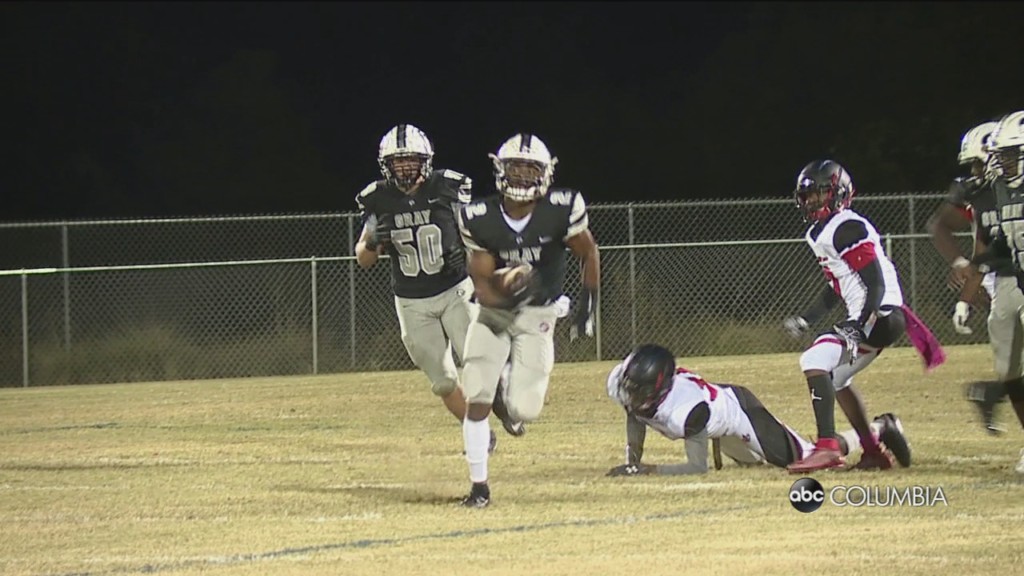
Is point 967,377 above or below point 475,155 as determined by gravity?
below

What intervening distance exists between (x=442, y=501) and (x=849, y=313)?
2.67 m

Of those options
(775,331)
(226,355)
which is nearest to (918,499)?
(775,331)

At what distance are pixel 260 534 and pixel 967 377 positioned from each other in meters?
9.60

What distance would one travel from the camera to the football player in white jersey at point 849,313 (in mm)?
9586

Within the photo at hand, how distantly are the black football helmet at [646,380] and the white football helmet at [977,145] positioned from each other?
2.74 meters

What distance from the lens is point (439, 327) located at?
35.0 ft

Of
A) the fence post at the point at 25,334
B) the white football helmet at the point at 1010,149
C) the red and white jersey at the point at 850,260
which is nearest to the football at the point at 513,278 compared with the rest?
the red and white jersey at the point at 850,260

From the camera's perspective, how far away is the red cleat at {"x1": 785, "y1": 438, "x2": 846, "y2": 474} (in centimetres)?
961

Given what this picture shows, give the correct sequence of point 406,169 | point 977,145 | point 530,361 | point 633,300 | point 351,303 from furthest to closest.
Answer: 1. point 633,300
2. point 351,303
3. point 977,145
4. point 406,169
5. point 530,361

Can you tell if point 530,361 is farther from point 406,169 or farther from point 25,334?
point 25,334

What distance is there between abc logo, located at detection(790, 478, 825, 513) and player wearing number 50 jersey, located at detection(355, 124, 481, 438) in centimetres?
248

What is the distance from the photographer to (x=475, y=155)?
1345 inches

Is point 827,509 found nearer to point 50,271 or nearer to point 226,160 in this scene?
point 50,271

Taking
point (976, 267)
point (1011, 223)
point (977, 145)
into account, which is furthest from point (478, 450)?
point (977, 145)
